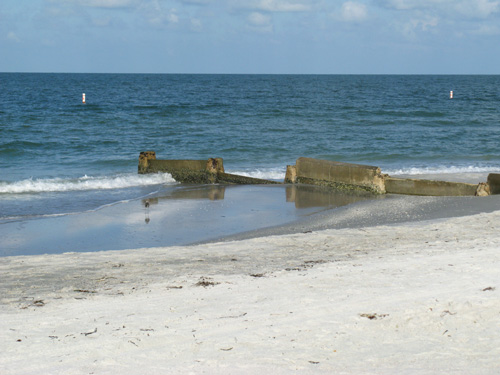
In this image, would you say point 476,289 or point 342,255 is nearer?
point 476,289

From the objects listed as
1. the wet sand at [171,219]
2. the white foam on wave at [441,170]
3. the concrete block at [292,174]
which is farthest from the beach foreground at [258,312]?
the white foam on wave at [441,170]

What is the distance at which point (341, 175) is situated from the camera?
1363cm

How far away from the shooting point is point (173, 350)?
13.9 feet

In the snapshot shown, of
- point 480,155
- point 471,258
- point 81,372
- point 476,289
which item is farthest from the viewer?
point 480,155

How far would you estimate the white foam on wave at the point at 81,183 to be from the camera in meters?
15.0

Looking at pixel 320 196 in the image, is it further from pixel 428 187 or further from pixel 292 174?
pixel 428 187

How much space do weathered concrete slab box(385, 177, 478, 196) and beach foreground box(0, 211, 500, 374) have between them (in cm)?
477

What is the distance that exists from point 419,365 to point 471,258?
8.85 ft

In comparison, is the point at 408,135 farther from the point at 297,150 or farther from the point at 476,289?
the point at 476,289

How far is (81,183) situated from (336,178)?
650cm

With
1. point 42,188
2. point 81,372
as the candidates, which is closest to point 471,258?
point 81,372

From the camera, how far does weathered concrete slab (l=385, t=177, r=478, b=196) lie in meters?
12.1

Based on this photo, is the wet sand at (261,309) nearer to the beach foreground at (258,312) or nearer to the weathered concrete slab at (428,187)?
the beach foreground at (258,312)

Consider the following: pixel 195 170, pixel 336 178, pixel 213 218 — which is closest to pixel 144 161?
pixel 195 170
